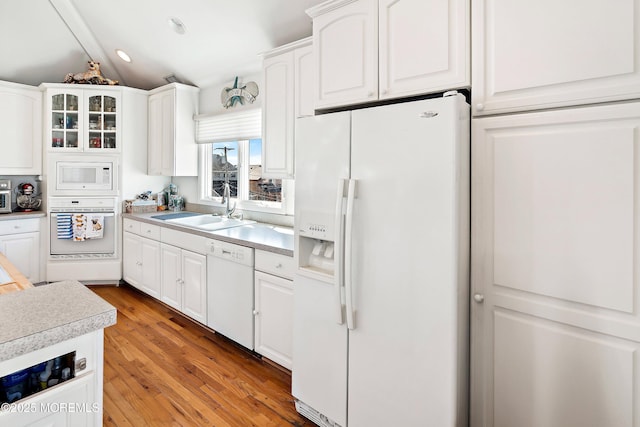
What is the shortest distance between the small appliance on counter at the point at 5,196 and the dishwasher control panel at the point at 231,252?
2811 mm

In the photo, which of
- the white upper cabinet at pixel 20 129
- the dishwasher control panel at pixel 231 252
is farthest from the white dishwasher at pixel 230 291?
the white upper cabinet at pixel 20 129

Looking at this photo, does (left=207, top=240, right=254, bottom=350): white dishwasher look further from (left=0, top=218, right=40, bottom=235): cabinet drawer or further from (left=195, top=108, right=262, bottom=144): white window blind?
(left=0, top=218, right=40, bottom=235): cabinet drawer

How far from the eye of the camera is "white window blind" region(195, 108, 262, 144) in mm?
3229

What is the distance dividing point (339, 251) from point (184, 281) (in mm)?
1982

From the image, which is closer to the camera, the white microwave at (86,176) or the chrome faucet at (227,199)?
the chrome faucet at (227,199)

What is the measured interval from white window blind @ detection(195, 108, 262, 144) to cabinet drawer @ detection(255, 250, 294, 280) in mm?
1329

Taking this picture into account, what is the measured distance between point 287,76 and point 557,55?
5.75 feet

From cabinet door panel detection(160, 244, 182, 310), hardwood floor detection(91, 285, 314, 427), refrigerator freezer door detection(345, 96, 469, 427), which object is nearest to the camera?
refrigerator freezer door detection(345, 96, 469, 427)

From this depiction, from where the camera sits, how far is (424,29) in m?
1.52

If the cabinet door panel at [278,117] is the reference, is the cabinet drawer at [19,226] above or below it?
below

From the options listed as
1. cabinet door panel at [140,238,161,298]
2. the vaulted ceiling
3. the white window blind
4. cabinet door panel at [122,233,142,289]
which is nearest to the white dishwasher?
cabinet door panel at [140,238,161,298]

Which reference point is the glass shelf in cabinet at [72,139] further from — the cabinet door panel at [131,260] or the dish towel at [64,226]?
the cabinet door panel at [131,260]

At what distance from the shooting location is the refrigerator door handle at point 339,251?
1596 millimetres

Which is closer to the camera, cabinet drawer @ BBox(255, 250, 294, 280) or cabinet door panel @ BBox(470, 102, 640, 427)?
cabinet door panel @ BBox(470, 102, 640, 427)
